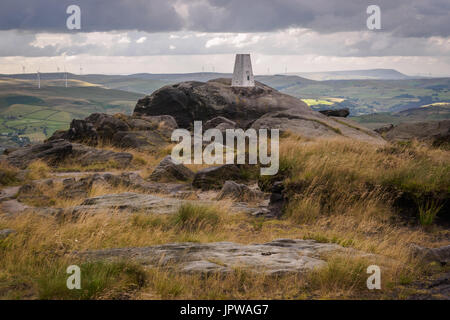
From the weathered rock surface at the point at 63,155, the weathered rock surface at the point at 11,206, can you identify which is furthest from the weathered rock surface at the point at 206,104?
the weathered rock surface at the point at 11,206

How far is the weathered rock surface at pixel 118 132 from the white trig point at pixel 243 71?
12.5 m

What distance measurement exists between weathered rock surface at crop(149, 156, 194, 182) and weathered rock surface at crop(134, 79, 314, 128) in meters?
17.6

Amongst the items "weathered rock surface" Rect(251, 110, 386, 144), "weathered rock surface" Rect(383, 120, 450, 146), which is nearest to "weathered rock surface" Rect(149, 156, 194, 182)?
"weathered rock surface" Rect(251, 110, 386, 144)

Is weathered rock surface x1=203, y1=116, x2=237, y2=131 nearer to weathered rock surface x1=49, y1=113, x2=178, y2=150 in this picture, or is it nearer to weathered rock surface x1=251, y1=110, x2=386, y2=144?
weathered rock surface x1=251, y1=110, x2=386, y2=144

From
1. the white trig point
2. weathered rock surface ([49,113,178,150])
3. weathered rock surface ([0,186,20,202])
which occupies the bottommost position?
weathered rock surface ([0,186,20,202])

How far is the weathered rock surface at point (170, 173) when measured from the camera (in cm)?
1630

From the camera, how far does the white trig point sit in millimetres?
38625

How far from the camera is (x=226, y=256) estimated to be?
6.73 m

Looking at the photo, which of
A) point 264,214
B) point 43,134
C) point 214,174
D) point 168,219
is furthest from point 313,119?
point 43,134

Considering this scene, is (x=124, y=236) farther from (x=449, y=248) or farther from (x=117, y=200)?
(x=449, y=248)

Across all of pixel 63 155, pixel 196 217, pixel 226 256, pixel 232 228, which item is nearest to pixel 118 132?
pixel 63 155

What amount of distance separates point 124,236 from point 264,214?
4302 millimetres

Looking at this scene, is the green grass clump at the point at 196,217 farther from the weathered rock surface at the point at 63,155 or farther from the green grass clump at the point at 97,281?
the weathered rock surface at the point at 63,155
